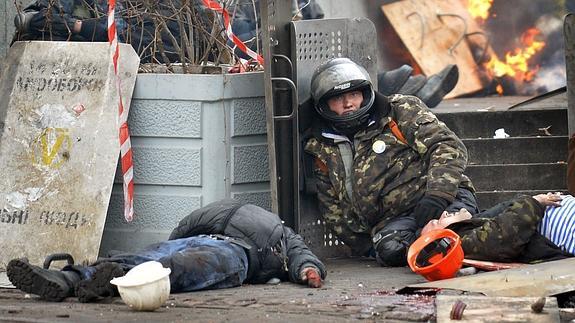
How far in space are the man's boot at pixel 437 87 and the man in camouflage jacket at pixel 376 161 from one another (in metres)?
3.87

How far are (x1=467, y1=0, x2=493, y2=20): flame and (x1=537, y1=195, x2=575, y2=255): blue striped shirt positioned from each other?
8082mm

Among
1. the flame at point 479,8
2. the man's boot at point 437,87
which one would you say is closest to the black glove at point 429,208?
the man's boot at point 437,87

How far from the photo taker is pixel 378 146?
342 inches

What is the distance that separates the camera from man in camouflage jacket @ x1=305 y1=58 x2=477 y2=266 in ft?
27.7

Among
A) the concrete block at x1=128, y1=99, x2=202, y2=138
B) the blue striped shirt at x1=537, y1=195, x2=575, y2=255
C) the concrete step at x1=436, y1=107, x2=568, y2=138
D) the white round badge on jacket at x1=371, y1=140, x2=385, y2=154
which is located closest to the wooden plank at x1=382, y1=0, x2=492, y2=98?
the concrete step at x1=436, y1=107, x2=568, y2=138

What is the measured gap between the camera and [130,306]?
6738 millimetres

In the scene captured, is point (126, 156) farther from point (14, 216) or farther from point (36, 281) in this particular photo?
point (36, 281)

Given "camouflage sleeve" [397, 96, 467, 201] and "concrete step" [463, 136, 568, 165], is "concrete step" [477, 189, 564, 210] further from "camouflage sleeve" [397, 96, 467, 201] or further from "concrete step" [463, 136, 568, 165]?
"camouflage sleeve" [397, 96, 467, 201]

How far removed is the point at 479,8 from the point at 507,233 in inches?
325

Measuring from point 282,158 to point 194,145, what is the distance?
66cm

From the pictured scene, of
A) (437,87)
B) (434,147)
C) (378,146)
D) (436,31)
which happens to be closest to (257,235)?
(378,146)

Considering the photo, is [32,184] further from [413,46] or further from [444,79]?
[413,46]

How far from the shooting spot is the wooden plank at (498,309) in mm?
6121

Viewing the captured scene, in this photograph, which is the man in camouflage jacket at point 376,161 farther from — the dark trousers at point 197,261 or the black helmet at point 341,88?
the dark trousers at point 197,261
